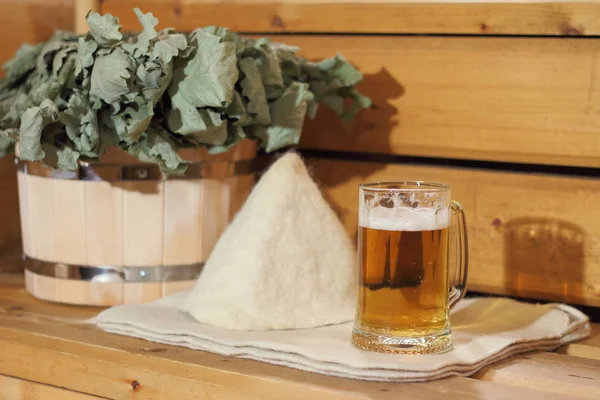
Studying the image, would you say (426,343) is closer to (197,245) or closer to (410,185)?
(410,185)

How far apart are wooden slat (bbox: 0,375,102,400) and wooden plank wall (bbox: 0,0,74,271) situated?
53 centimetres

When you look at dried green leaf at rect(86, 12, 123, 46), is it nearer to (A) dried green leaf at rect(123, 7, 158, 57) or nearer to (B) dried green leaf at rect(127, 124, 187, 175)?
(A) dried green leaf at rect(123, 7, 158, 57)

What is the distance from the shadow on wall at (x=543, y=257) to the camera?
1268 millimetres

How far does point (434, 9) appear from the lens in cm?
133

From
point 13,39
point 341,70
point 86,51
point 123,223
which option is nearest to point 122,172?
point 123,223

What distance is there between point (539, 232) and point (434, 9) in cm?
37

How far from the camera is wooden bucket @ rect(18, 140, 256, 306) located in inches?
48.2

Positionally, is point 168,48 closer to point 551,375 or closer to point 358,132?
point 358,132

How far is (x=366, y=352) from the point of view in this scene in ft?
3.19

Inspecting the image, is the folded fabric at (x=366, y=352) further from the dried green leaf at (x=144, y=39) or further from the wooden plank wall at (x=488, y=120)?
the dried green leaf at (x=144, y=39)

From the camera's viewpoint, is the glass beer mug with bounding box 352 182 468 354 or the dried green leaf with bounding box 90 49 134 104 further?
the dried green leaf with bounding box 90 49 134 104

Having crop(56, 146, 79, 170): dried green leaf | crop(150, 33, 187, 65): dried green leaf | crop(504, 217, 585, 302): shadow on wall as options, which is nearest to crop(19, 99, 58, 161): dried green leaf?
crop(56, 146, 79, 170): dried green leaf

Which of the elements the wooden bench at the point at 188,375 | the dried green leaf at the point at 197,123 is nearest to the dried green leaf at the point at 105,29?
the dried green leaf at the point at 197,123

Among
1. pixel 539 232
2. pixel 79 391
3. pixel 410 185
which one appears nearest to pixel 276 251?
pixel 410 185
